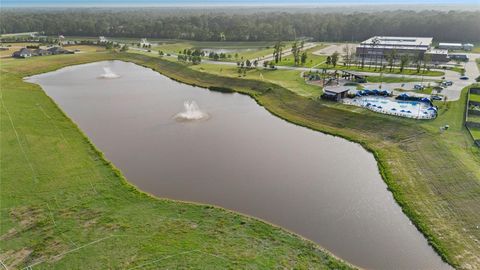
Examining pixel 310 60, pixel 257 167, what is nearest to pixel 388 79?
pixel 310 60

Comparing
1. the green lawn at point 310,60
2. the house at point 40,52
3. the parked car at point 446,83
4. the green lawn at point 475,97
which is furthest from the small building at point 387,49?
the house at point 40,52

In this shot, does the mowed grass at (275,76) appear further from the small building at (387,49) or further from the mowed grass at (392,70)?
the small building at (387,49)

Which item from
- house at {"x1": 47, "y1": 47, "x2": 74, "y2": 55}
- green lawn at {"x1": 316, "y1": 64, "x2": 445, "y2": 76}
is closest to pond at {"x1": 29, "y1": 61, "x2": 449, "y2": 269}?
green lawn at {"x1": 316, "y1": 64, "x2": 445, "y2": 76}

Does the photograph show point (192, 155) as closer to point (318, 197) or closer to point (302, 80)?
point (318, 197)

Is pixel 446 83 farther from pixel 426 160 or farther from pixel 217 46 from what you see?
pixel 217 46

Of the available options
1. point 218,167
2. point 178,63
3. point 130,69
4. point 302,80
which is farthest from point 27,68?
point 218,167
